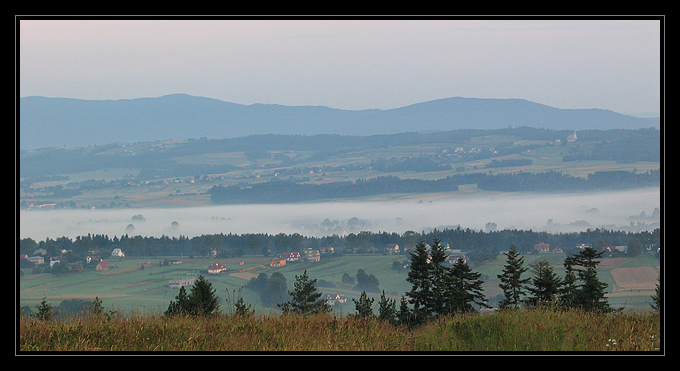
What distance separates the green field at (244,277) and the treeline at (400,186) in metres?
83.8

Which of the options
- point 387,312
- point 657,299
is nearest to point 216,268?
point 387,312

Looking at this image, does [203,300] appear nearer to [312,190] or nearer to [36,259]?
[36,259]

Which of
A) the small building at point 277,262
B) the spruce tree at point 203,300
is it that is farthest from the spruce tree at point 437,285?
the small building at point 277,262

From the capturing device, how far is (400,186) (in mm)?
187750

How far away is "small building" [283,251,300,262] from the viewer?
299 feet

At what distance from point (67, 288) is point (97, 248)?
35160mm

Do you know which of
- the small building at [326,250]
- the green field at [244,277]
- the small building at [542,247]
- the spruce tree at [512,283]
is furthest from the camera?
the small building at [326,250]

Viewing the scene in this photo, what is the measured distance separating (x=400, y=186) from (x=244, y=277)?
123538mm

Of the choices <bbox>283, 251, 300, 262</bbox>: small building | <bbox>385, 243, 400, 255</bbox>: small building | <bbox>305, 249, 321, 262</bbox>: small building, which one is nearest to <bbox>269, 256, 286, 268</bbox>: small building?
<bbox>283, 251, 300, 262</bbox>: small building

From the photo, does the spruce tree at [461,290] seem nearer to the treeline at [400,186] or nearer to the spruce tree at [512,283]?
the spruce tree at [512,283]

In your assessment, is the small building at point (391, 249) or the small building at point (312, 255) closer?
the small building at point (391, 249)

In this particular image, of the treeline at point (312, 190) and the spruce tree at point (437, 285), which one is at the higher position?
the treeline at point (312, 190)

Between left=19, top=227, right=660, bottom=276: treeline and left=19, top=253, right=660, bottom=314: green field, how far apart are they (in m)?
5.11

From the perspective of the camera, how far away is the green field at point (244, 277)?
55.6m
